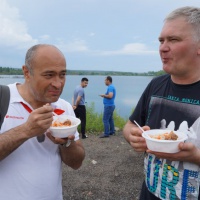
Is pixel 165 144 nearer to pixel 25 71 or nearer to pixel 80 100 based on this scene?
pixel 25 71

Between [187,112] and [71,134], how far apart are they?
92cm

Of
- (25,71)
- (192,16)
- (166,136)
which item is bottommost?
(166,136)

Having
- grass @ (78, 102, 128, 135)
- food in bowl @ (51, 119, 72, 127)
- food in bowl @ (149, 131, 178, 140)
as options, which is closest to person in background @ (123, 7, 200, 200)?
food in bowl @ (149, 131, 178, 140)

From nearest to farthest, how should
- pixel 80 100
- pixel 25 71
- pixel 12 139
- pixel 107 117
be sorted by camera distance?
pixel 12 139 < pixel 25 71 < pixel 80 100 < pixel 107 117

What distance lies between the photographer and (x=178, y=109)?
191cm

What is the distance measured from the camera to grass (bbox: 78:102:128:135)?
10755 millimetres

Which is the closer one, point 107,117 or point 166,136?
point 166,136

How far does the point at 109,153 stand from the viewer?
7715 millimetres

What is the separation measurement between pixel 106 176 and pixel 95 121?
204 inches

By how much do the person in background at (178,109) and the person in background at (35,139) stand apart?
68 cm

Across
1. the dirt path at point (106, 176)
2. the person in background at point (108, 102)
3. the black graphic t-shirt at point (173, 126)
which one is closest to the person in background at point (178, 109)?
the black graphic t-shirt at point (173, 126)

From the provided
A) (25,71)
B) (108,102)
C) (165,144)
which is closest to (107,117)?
(108,102)

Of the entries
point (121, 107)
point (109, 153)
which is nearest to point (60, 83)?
point (109, 153)

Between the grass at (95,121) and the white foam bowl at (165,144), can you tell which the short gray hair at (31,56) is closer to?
the white foam bowl at (165,144)
